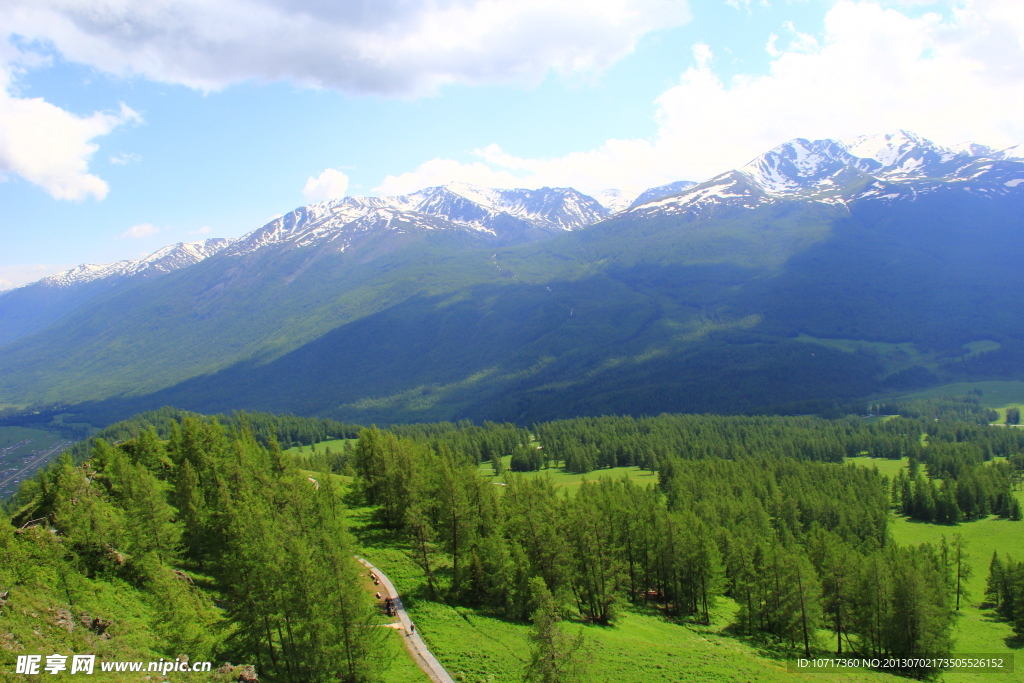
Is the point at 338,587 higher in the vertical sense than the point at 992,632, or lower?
higher

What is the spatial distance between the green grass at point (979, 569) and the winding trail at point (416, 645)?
5192cm

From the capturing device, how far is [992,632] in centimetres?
7306

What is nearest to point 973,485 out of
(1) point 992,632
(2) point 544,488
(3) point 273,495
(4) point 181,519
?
(1) point 992,632

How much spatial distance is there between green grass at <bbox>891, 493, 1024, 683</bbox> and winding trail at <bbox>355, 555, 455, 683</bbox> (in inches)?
2044

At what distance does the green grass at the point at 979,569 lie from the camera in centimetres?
6619

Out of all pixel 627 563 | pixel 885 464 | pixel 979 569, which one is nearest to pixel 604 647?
pixel 627 563

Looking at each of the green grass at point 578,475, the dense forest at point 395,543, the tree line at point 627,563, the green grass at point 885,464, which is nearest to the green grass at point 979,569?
the dense forest at point 395,543

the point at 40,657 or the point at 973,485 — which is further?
the point at 973,485

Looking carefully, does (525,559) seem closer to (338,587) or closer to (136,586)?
(338,587)

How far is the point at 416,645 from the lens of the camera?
44.4m

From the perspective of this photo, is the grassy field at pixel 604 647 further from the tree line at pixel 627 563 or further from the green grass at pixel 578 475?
the green grass at pixel 578 475

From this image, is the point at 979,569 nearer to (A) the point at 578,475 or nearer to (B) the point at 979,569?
(B) the point at 979,569

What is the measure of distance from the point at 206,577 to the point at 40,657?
2581 cm

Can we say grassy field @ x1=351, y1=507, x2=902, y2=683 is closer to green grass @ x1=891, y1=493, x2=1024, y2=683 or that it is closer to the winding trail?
the winding trail
